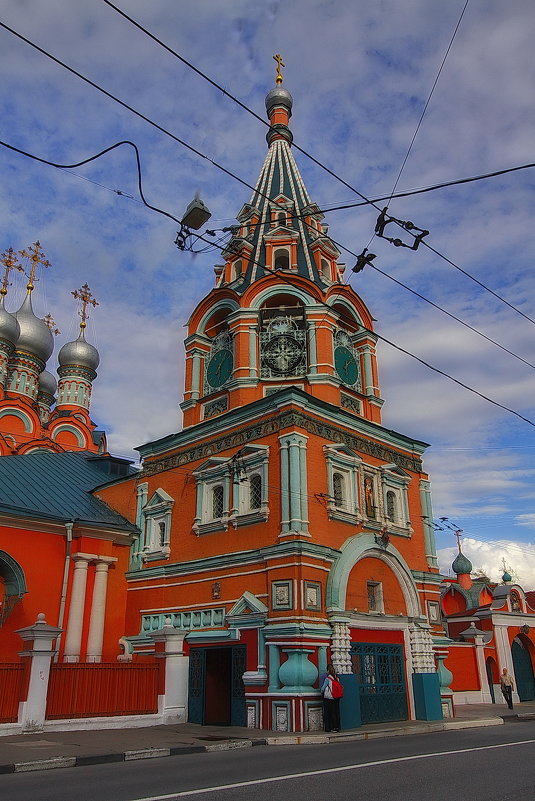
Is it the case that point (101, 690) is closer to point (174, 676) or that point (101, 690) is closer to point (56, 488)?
point (174, 676)

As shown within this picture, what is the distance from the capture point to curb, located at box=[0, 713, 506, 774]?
30.6 feet

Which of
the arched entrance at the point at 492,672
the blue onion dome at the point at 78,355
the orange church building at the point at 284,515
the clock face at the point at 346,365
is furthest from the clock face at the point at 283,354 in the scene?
the blue onion dome at the point at 78,355

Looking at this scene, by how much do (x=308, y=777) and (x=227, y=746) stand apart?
412 cm

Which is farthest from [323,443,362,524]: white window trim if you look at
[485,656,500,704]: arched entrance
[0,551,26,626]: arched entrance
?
[485,656,500,704]: arched entrance

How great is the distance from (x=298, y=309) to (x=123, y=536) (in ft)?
A: 29.0

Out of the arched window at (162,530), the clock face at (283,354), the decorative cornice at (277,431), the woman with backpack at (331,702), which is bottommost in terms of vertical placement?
the woman with backpack at (331,702)

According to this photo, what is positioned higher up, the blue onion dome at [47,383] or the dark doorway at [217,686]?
the blue onion dome at [47,383]

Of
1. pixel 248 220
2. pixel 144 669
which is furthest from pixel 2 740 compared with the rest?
pixel 248 220

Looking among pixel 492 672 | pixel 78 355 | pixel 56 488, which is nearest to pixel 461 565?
pixel 492 672

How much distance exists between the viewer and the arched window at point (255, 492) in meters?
17.0

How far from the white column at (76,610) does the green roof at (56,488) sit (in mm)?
1241

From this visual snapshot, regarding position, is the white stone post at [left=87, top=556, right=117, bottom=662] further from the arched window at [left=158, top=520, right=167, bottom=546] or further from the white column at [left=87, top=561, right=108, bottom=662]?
the arched window at [left=158, top=520, right=167, bottom=546]

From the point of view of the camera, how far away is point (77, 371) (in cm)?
4456

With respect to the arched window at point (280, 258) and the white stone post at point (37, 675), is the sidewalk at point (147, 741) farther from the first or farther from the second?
the arched window at point (280, 258)
